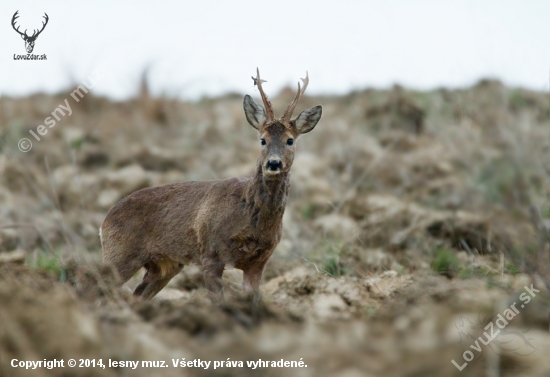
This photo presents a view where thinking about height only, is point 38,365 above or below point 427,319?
below

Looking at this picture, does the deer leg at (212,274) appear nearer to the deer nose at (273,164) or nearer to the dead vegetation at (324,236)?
the dead vegetation at (324,236)

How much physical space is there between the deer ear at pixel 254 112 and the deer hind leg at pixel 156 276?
6.18 ft

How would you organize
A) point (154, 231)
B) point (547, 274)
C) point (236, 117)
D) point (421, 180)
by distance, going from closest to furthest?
point (547, 274) < point (154, 231) < point (421, 180) < point (236, 117)

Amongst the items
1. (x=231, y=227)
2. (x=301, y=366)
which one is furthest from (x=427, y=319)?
(x=231, y=227)

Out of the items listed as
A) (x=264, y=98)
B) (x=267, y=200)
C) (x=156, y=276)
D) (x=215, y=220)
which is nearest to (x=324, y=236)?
(x=156, y=276)

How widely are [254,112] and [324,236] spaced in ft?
9.50

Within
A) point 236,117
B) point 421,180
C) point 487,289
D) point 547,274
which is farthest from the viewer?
point 236,117

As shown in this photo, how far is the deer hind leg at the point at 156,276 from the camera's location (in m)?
8.71

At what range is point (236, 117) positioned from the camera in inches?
894

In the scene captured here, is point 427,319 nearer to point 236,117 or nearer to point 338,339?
point 338,339

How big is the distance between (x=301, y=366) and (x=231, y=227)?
3.66m

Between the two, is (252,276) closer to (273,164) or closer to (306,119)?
(273,164)

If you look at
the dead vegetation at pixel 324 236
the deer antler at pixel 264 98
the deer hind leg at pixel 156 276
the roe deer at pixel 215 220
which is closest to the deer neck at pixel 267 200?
the roe deer at pixel 215 220

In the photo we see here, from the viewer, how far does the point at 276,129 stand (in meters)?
8.09
